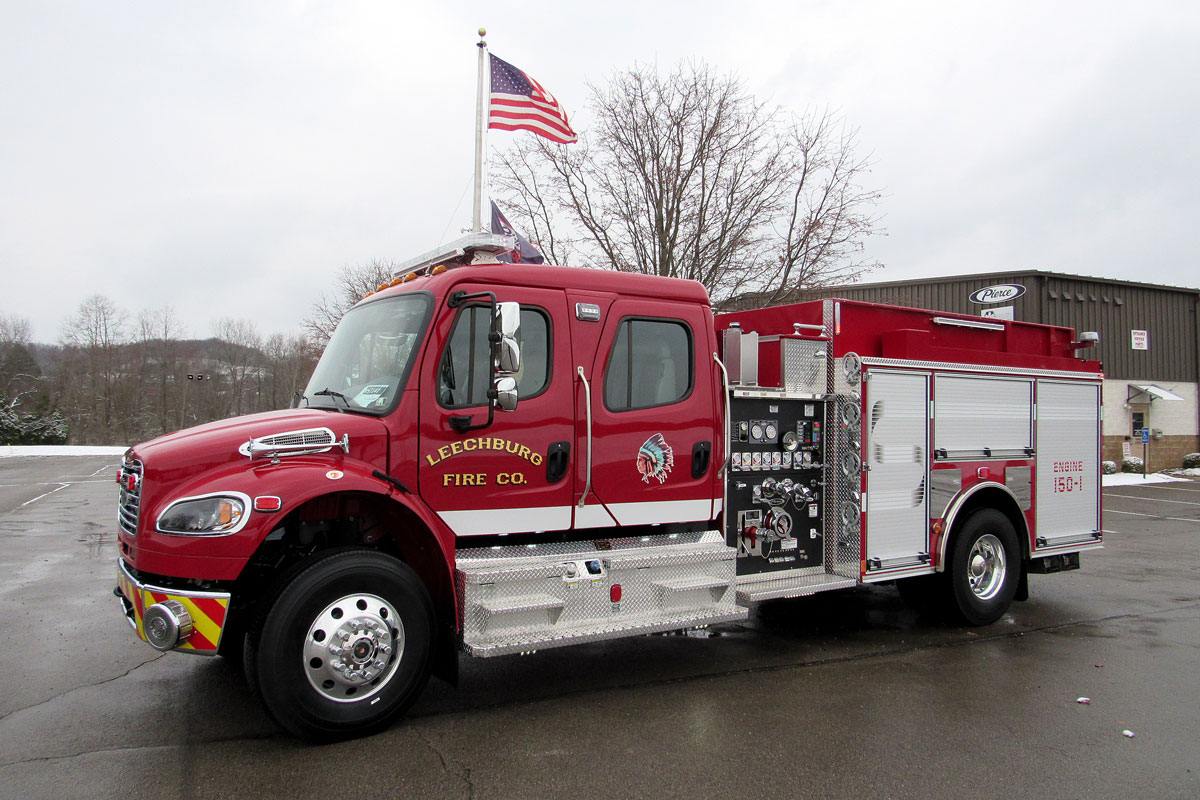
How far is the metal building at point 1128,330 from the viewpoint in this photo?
26.0 m

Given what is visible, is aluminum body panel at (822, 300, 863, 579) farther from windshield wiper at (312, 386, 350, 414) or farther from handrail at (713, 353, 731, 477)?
windshield wiper at (312, 386, 350, 414)

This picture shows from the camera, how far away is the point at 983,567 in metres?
7.04

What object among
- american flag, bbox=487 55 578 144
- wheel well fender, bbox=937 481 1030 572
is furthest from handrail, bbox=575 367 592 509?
american flag, bbox=487 55 578 144

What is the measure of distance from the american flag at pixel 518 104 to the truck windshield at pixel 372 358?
341 inches

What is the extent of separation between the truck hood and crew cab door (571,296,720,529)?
4.25 feet

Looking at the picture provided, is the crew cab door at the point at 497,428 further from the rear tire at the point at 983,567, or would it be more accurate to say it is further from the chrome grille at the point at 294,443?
the rear tire at the point at 983,567

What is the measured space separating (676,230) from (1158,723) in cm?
1454

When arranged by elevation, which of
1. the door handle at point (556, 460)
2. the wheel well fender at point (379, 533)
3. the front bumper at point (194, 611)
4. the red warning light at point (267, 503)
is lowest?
the front bumper at point (194, 611)

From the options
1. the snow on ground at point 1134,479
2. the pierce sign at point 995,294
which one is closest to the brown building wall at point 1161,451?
the snow on ground at point 1134,479

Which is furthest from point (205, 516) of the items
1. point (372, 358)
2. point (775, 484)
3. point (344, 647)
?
point (775, 484)

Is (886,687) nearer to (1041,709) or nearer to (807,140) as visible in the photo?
(1041,709)

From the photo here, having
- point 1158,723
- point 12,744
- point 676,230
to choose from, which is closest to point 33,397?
point 676,230

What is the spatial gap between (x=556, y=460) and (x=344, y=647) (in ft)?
5.21

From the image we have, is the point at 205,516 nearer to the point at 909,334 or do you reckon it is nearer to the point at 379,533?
the point at 379,533
